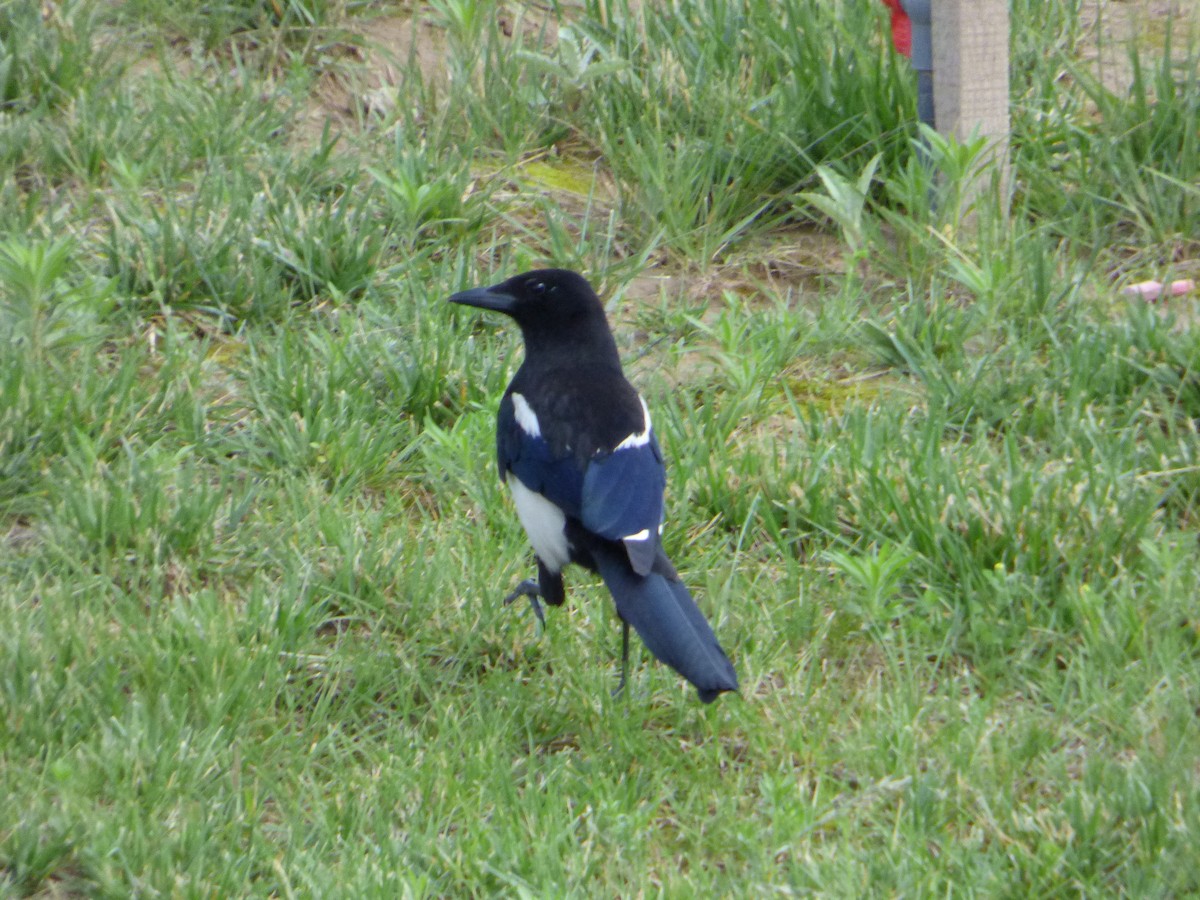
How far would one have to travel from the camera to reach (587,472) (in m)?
3.14

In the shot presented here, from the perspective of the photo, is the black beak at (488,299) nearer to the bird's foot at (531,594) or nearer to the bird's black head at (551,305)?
the bird's black head at (551,305)

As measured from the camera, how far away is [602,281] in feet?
14.8

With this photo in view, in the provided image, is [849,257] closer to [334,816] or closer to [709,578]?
[709,578]

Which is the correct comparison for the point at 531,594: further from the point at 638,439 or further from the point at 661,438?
the point at 661,438

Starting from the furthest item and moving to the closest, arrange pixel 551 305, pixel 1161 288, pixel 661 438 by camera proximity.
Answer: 1. pixel 1161 288
2. pixel 661 438
3. pixel 551 305

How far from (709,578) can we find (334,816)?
3.32 ft

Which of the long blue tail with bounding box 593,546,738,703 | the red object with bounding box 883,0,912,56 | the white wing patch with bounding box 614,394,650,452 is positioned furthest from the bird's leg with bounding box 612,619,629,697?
the red object with bounding box 883,0,912,56

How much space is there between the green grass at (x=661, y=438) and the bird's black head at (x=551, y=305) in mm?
320

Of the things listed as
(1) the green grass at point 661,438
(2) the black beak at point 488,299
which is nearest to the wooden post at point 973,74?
(1) the green grass at point 661,438

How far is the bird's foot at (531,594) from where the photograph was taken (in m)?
3.31

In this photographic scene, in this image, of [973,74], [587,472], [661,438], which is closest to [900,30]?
[973,74]

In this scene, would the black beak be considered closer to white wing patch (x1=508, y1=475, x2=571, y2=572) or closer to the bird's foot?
white wing patch (x1=508, y1=475, x2=571, y2=572)

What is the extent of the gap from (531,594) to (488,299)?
67cm

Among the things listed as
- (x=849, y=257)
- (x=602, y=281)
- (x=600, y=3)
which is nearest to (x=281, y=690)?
(x=602, y=281)
